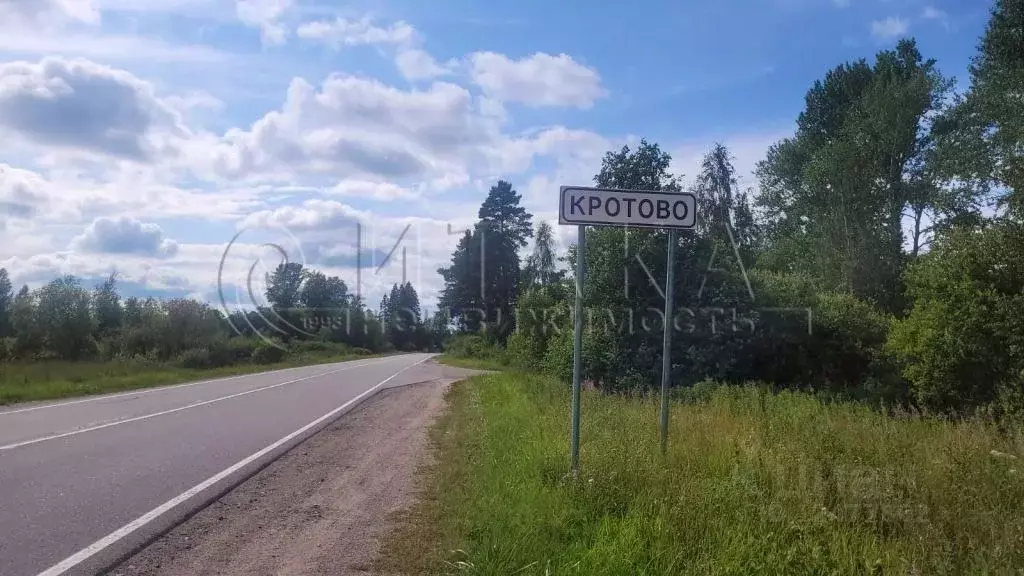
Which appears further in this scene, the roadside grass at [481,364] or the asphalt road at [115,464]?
the roadside grass at [481,364]

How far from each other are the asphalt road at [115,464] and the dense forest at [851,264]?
4786mm

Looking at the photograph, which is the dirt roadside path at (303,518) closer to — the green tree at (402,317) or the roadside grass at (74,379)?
the roadside grass at (74,379)

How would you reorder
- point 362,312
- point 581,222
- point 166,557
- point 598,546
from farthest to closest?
point 362,312 → point 581,222 → point 166,557 → point 598,546

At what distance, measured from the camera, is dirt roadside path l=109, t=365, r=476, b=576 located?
5305 millimetres

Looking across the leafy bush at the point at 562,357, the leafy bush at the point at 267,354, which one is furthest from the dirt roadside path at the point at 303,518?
the leafy bush at the point at 267,354

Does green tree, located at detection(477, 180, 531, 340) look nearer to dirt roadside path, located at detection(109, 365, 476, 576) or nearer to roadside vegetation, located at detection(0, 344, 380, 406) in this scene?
roadside vegetation, located at detection(0, 344, 380, 406)

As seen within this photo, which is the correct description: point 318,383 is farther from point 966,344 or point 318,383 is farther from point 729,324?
point 966,344

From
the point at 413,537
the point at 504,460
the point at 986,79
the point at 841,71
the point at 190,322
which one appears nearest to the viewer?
the point at 413,537

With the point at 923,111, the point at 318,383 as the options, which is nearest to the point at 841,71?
the point at 923,111

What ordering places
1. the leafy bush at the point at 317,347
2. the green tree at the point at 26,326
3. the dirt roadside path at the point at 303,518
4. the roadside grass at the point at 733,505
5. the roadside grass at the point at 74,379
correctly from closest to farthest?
the roadside grass at the point at 733,505 → the dirt roadside path at the point at 303,518 → the roadside grass at the point at 74,379 → the green tree at the point at 26,326 → the leafy bush at the point at 317,347

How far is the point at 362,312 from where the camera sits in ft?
291

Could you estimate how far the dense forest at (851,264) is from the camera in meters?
15.2

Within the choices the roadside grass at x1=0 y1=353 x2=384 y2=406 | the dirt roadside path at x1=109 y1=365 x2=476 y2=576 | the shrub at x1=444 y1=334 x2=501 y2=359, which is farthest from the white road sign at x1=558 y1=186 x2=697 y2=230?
the shrub at x1=444 y1=334 x2=501 y2=359

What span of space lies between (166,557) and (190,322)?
1686 inches
